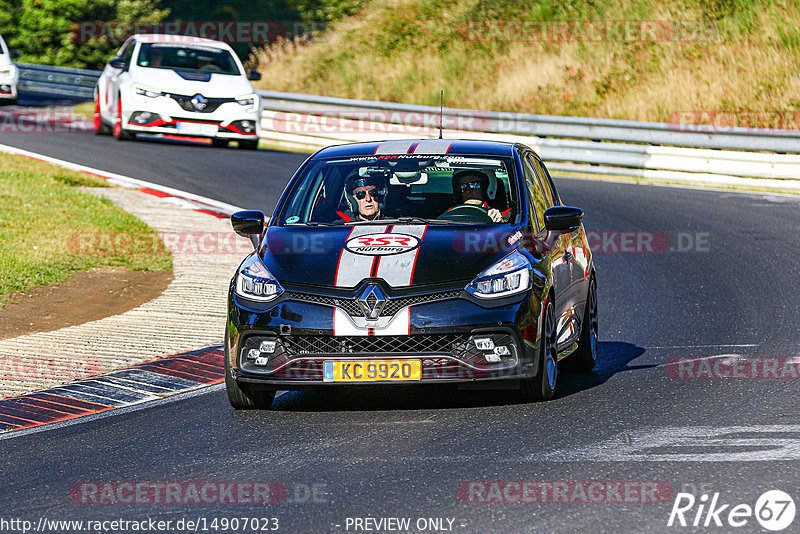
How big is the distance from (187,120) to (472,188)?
48.0ft

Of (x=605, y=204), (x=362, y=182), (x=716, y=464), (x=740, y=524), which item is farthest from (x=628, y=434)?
(x=605, y=204)

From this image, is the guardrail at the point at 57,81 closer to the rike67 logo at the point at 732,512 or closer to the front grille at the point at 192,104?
the front grille at the point at 192,104

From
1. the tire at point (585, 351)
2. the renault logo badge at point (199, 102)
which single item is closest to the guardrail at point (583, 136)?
the renault logo badge at point (199, 102)

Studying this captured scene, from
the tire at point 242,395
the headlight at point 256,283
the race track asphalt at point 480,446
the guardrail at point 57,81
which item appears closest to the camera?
the race track asphalt at point 480,446

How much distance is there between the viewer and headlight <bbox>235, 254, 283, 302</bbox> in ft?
25.0

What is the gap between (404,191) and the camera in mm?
8625

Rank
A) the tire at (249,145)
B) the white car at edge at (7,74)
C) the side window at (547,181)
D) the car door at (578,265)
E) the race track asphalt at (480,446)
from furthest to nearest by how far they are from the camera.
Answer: the white car at edge at (7,74)
the tire at (249,145)
the side window at (547,181)
the car door at (578,265)
the race track asphalt at (480,446)

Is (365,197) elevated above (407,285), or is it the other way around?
(365,197)

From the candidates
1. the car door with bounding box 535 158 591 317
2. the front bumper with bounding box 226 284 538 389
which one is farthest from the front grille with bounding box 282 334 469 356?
the car door with bounding box 535 158 591 317

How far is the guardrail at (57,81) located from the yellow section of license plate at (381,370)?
28.2 meters

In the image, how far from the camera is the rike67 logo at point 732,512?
5.29 meters

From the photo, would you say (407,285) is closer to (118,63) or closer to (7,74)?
(118,63)

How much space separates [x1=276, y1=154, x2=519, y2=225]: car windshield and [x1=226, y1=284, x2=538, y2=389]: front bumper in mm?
1037

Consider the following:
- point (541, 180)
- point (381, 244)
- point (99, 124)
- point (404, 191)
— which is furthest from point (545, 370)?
point (99, 124)
